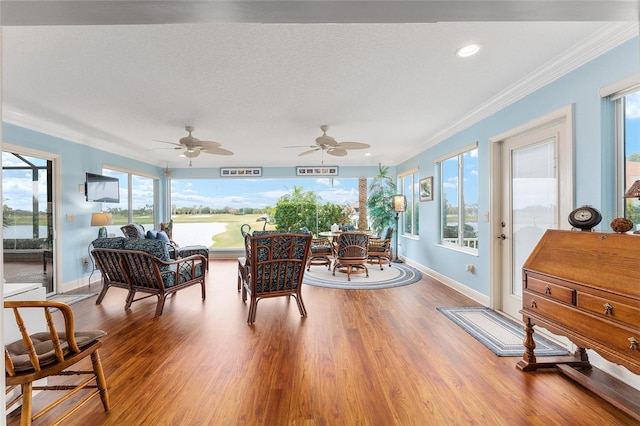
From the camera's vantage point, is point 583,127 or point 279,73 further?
point 279,73

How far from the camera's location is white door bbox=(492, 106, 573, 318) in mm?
2635

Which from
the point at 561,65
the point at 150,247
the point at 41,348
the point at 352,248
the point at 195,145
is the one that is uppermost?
the point at 561,65

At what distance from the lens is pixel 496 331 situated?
114 inches

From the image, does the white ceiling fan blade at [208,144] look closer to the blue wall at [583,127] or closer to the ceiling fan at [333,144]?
the ceiling fan at [333,144]

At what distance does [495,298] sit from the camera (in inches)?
138

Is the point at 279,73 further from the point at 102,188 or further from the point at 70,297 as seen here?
the point at 102,188

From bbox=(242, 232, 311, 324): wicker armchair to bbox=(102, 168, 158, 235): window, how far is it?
4.10 metres

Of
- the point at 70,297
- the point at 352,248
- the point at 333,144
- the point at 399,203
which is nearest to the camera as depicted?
the point at 70,297

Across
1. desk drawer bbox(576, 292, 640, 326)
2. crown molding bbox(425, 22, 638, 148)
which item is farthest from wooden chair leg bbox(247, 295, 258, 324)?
crown molding bbox(425, 22, 638, 148)

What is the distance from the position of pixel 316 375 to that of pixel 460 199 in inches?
141

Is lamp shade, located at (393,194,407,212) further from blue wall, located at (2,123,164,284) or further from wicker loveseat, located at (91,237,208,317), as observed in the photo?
blue wall, located at (2,123,164,284)

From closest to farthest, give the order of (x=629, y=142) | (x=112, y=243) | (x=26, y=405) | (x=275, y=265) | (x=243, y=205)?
(x=26, y=405), (x=629, y=142), (x=275, y=265), (x=112, y=243), (x=243, y=205)

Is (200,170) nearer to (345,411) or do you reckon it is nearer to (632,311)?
(345,411)

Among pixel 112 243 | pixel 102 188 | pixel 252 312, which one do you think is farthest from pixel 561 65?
pixel 102 188
